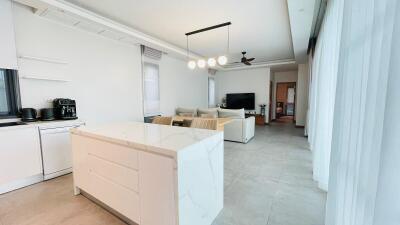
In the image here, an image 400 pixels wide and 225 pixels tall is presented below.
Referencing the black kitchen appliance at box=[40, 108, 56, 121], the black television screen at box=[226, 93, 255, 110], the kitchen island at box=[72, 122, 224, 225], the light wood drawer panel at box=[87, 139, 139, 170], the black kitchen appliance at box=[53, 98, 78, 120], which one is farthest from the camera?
the black television screen at box=[226, 93, 255, 110]

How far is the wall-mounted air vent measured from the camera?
15.5ft

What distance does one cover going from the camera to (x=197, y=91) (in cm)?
741

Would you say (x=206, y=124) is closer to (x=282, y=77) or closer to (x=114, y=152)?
(x=114, y=152)

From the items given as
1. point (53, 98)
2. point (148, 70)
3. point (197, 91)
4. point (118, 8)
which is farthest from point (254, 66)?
point (53, 98)

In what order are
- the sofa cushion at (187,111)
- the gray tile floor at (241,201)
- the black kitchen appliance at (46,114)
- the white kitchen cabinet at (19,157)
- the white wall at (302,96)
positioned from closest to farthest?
1. the gray tile floor at (241,201)
2. the white kitchen cabinet at (19,157)
3. the black kitchen appliance at (46,114)
4. the sofa cushion at (187,111)
5. the white wall at (302,96)

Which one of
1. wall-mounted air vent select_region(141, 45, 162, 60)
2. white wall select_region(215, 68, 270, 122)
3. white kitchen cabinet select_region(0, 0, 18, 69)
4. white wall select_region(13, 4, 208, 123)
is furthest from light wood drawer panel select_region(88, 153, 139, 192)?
white wall select_region(215, 68, 270, 122)

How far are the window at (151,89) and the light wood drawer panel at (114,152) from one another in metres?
3.06

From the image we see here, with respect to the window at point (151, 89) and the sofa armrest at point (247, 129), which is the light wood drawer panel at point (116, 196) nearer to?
the window at point (151, 89)

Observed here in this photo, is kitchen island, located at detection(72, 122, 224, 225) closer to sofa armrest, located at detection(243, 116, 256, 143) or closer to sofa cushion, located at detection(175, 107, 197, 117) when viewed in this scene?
sofa armrest, located at detection(243, 116, 256, 143)

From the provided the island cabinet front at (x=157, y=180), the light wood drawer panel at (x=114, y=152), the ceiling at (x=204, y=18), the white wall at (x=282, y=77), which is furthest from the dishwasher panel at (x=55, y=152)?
the white wall at (x=282, y=77)

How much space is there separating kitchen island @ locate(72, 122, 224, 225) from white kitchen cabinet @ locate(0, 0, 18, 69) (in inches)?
72.4

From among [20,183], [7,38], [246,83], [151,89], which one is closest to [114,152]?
[20,183]

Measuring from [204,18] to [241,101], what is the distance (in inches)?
218

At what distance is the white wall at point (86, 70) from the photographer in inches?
112
